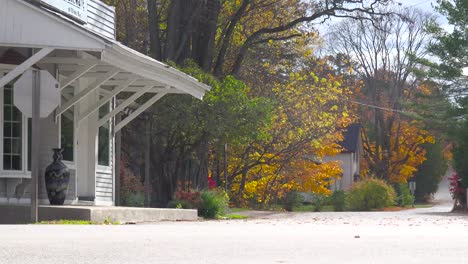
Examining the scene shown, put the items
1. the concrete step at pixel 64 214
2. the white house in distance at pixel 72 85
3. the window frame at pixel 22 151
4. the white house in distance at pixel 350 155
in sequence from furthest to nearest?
the white house in distance at pixel 350 155
the window frame at pixel 22 151
the white house in distance at pixel 72 85
the concrete step at pixel 64 214

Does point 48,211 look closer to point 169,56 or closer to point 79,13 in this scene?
point 79,13

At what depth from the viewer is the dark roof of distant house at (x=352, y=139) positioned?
8750 centimetres

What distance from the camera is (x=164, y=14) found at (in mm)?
41625

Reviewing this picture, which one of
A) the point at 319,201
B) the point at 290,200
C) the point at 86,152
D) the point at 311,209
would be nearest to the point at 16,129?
the point at 86,152

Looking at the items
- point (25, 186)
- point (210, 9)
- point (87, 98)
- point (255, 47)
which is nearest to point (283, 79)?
point (255, 47)

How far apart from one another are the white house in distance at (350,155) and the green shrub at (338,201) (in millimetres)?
28691

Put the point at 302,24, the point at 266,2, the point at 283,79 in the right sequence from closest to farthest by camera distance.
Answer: the point at 266,2 → the point at 302,24 → the point at 283,79

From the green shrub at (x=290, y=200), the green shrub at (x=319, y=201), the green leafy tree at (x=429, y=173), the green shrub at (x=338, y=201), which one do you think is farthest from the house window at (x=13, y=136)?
the green leafy tree at (x=429, y=173)

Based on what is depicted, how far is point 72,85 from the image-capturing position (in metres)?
23.7

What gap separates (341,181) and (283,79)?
42732mm

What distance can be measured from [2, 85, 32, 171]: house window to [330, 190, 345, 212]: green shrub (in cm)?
3588

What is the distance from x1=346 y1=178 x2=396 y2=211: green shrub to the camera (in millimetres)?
51250

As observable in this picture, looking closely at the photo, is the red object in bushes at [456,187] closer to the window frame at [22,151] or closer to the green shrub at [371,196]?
the green shrub at [371,196]

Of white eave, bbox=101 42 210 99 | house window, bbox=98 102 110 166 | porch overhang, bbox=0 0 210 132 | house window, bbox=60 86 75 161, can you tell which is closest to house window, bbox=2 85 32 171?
porch overhang, bbox=0 0 210 132
